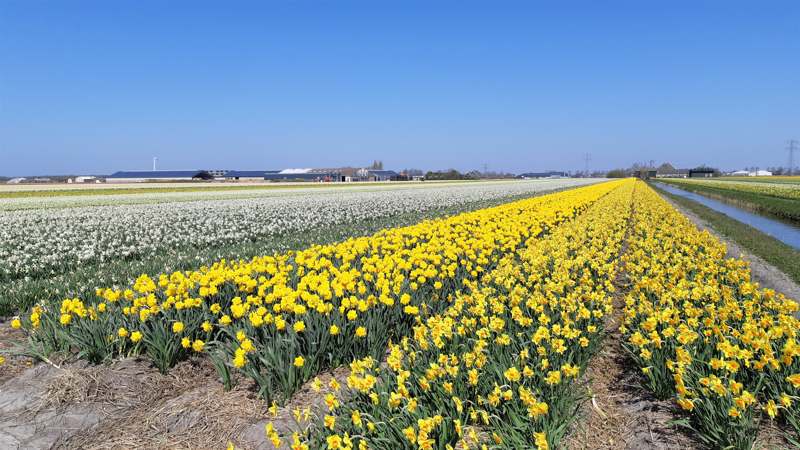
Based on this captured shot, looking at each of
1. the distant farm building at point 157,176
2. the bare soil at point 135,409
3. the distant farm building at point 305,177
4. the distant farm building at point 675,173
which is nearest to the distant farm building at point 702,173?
the distant farm building at point 675,173

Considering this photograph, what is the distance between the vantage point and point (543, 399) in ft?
11.0

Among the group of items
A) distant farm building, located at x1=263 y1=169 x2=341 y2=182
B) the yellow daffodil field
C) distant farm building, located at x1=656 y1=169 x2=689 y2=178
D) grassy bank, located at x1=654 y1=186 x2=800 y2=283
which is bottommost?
grassy bank, located at x1=654 y1=186 x2=800 y2=283

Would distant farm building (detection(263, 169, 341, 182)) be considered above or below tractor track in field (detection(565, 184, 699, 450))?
above

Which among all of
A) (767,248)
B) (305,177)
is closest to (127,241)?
(767,248)

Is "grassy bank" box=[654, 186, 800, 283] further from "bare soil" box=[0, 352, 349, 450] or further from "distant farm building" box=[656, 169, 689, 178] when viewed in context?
"distant farm building" box=[656, 169, 689, 178]

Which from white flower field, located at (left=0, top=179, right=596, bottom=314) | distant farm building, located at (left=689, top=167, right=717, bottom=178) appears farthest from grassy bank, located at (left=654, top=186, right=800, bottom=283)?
distant farm building, located at (left=689, top=167, right=717, bottom=178)

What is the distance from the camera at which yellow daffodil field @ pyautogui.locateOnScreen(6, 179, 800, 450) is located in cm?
307

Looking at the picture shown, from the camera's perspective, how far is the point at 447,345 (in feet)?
13.6

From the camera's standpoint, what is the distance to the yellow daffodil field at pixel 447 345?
121 inches

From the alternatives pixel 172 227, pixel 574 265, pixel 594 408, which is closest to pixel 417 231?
pixel 574 265

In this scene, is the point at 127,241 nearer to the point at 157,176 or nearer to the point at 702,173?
the point at 157,176

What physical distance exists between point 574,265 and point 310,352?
454cm

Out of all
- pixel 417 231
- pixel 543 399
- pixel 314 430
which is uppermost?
pixel 417 231

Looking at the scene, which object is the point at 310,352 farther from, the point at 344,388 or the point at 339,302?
the point at 339,302
